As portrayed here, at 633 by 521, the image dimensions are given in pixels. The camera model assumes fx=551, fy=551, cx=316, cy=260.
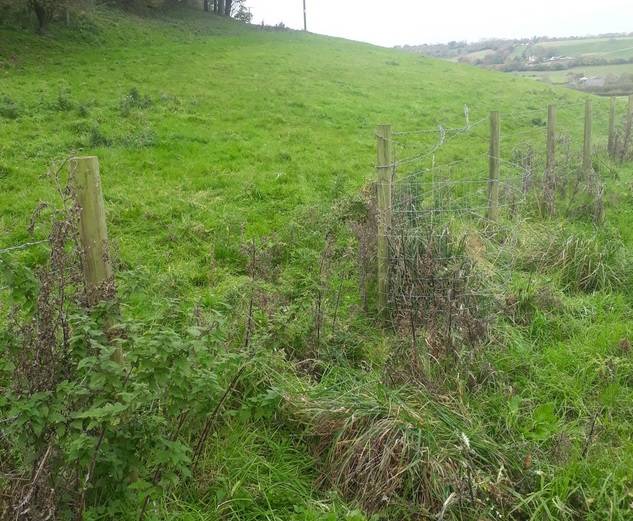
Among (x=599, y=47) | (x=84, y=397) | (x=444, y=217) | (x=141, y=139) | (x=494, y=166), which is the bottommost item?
(x=84, y=397)

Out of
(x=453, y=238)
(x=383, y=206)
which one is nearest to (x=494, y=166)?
(x=453, y=238)

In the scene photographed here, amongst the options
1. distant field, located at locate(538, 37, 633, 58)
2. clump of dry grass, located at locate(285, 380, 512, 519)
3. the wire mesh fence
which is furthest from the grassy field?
distant field, located at locate(538, 37, 633, 58)

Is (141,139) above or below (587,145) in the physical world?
above

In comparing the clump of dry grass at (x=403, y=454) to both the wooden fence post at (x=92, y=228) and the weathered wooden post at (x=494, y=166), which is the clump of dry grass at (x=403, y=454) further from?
the weathered wooden post at (x=494, y=166)

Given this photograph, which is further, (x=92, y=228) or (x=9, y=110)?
(x=9, y=110)

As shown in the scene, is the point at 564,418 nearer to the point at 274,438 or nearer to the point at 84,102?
the point at 274,438

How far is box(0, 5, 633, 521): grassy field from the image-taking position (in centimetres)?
342

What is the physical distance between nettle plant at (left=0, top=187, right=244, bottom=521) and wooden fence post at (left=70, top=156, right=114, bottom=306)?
0.14m

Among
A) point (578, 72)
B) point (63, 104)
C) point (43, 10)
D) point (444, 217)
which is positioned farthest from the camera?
point (578, 72)

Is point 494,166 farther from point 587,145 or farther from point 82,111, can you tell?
point 82,111

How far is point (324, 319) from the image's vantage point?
5352mm

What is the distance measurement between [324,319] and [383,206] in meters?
1.31

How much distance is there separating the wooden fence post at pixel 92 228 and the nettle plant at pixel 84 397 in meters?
0.14

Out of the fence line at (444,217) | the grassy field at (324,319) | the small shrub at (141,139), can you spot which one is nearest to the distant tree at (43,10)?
the grassy field at (324,319)
